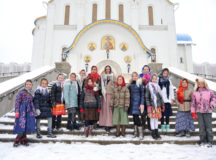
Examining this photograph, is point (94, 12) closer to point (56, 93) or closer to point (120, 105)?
point (56, 93)

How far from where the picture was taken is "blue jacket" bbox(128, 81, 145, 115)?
4141 millimetres

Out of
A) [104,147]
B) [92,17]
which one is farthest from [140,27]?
[104,147]

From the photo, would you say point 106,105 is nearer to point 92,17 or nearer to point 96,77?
point 96,77

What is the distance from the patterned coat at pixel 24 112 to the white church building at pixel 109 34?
10.6 metres

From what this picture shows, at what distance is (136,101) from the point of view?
13.8 feet

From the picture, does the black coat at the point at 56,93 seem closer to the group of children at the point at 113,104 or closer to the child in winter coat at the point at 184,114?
the group of children at the point at 113,104

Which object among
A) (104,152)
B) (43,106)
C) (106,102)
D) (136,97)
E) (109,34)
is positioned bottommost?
(104,152)

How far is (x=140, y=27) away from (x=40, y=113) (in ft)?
50.1

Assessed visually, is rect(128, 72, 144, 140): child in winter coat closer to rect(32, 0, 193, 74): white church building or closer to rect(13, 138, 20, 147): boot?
rect(13, 138, 20, 147): boot

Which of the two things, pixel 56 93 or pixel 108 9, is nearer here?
pixel 56 93

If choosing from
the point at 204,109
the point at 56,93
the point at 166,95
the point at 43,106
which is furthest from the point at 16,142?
the point at 204,109

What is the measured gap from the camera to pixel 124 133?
4.21m

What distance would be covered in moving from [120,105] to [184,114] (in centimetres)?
180

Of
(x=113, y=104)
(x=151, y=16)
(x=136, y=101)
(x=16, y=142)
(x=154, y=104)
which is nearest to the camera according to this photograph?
(x=16, y=142)
